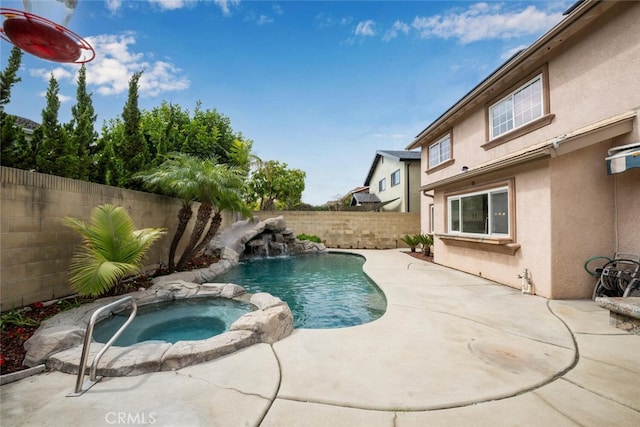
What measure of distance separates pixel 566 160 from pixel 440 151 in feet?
22.0

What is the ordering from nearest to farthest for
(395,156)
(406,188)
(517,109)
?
(517,109) < (406,188) < (395,156)

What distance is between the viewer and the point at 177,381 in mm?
2703

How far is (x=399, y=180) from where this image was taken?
20266 mm

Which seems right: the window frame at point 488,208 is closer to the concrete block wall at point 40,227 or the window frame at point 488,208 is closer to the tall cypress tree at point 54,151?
the concrete block wall at point 40,227

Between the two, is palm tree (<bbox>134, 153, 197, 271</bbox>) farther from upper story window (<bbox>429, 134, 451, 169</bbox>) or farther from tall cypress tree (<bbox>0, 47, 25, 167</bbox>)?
upper story window (<bbox>429, 134, 451, 169</bbox>)

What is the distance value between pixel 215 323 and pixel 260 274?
16.4ft

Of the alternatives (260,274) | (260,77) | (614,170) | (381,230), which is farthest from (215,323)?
(381,230)

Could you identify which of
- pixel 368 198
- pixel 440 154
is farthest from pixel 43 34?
pixel 368 198

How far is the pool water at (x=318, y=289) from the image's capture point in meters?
5.51

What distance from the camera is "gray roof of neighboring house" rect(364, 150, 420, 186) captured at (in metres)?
19.1

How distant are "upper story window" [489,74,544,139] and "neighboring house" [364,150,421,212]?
780cm

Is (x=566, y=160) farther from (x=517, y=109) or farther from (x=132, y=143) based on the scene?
(x=132, y=143)

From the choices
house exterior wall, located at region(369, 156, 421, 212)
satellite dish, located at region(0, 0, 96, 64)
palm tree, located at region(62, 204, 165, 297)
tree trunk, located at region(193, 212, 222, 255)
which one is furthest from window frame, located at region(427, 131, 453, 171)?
satellite dish, located at region(0, 0, 96, 64)

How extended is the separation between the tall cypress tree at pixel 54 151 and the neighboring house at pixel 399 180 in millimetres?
15370
